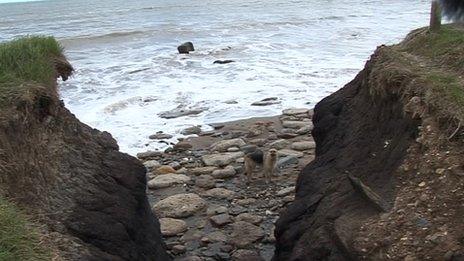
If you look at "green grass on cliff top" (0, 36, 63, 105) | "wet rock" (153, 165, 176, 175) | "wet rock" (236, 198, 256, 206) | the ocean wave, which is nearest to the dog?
"wet rock" (236, 198, 256, 206)

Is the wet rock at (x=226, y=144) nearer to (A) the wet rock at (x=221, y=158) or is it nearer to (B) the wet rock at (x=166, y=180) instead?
(A) the wet rock at (x=221, y=158)

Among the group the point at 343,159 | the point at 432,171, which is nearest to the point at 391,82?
the point at 343,159

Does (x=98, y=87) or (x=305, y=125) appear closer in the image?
(x=305, y=125)

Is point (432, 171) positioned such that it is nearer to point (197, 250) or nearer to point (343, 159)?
point (343, 159)

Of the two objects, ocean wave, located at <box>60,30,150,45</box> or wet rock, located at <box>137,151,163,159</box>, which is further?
ocean wave, located at <box>60,30,150,45</box>

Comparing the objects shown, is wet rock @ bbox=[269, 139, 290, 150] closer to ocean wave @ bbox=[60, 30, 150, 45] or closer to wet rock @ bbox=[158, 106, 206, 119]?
wet rock @ bbox=[158, 106, 206, 119]

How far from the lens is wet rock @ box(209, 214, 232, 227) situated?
25.2ft

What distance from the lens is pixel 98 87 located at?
55.4 feet

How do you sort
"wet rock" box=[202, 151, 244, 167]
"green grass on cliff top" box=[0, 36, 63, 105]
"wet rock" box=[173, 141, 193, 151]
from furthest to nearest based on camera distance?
"wet rock" box=[173, 141, 193, 151] < "wet rock" box=[202, 151, 244, 167] < "green grass on cliff top" box=[0, 36, 63, 105]

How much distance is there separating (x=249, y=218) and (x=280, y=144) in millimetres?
3280

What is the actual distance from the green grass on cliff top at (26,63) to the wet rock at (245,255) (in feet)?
9.88

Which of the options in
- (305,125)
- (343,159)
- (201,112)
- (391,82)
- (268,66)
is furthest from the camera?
(268,66)

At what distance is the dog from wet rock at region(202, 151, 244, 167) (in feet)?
2.41

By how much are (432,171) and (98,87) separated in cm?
1404
